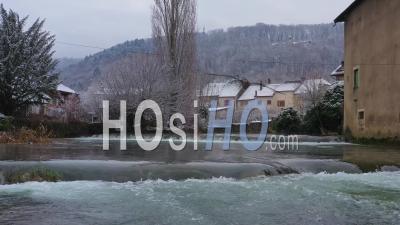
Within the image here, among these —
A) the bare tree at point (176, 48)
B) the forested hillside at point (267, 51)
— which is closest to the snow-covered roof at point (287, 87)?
the forested hillside at point (267, 51)

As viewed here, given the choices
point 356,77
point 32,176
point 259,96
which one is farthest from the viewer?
point 259,96

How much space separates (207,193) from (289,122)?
1168 inches

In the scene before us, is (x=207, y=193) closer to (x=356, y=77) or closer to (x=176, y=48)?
(x=356, y=77)

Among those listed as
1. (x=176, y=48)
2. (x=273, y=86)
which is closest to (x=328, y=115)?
(x=176, y=48)

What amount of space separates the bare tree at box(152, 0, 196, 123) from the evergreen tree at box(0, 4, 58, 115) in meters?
7.82

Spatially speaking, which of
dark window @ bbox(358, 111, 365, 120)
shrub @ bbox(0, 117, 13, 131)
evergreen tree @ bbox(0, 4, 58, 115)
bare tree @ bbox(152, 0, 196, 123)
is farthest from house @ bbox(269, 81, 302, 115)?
shrub @ bbox(0, 117, 13, 131)

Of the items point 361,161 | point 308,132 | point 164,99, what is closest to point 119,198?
point 361,161

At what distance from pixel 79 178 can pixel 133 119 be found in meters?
24.2

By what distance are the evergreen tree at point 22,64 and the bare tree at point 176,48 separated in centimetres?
782

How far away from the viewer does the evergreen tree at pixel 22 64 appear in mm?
26094

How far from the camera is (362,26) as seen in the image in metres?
25.5

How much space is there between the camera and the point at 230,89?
84.1 m

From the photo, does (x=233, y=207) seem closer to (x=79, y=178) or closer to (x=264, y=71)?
(x=79, y=178)

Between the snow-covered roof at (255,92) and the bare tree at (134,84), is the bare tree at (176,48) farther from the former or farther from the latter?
the snow-covered roof at (255,92)
